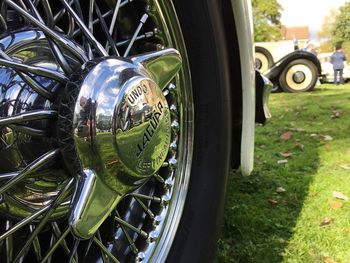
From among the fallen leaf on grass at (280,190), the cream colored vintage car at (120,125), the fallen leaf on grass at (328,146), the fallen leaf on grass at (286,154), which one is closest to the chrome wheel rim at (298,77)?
the fallen leaf on grass at (328,146)

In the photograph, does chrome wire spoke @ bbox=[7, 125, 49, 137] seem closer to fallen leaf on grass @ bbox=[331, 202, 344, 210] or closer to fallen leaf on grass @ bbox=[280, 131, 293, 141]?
fallen leaf on grass @ bbox=[331, 202, 344, 210]

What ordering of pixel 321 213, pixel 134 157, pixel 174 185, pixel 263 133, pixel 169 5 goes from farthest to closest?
1. pixel 263 133
2. pixel 321 213
3. pixel 174 185
4. pixel 169 5
5. pixel 134 157

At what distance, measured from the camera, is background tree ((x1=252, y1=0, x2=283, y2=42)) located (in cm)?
2786

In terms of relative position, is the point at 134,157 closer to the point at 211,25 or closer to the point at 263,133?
the point at 211,25

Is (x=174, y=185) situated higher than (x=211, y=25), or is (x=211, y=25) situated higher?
(x=211, y=25)

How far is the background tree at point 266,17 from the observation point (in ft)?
91.4

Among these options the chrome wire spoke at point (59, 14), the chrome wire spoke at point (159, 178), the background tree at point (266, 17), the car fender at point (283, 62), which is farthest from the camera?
the background tree at point (266, 17)

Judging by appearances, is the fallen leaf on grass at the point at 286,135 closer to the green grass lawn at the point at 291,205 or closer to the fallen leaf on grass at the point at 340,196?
the green grass lawn at the point at 291,205

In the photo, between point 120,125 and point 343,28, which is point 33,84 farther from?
point 343,28

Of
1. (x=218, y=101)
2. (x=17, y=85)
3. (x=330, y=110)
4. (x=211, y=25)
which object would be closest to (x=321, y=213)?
(x=218, y=101)

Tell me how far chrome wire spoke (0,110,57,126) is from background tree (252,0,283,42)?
26.9 meters

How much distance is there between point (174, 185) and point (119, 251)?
246 mm

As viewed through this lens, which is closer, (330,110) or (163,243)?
(163,243)

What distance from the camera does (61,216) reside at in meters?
1.18
